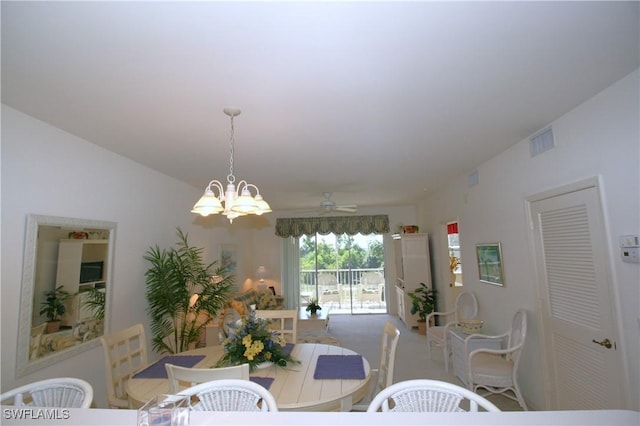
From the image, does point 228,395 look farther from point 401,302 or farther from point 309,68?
point 401,302

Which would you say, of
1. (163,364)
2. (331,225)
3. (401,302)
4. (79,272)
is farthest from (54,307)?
(401,302)

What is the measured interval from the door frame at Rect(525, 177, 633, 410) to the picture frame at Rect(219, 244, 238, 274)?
471 centimetres

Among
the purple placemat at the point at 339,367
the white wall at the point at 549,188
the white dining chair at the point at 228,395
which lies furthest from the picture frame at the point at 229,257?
the white dining chair at the point at 228,395

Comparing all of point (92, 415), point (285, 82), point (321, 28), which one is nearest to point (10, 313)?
point (92, 415)

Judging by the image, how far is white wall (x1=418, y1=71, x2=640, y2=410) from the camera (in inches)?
70.8

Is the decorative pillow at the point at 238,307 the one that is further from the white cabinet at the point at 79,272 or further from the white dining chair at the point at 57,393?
the white dining chair at the point at 57,393

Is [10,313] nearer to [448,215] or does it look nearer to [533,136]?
[533,136]

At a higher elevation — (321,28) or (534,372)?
(321,28)

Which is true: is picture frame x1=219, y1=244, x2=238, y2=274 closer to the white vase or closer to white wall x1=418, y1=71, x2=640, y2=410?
the white vase

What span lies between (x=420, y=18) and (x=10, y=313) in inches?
116

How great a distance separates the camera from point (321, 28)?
132 centimetres

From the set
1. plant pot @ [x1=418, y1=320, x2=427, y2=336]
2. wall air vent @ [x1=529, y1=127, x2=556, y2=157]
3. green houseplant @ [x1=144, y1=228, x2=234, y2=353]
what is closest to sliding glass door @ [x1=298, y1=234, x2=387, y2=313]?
plant pot @ [x1=418, y1=320, x2=427, y2=336]

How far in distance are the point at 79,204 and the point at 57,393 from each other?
69.1 inches

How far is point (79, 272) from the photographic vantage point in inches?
98.3
